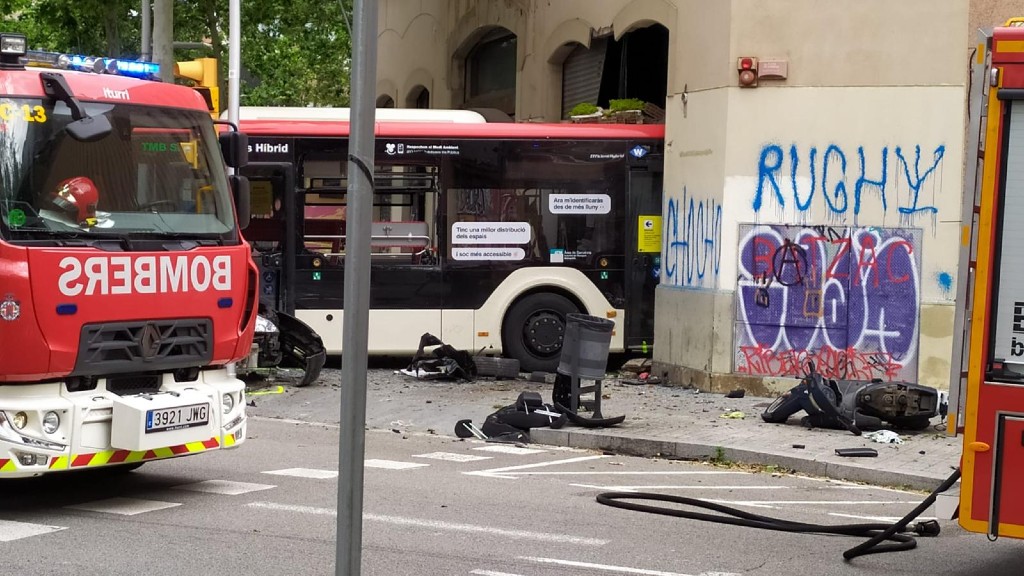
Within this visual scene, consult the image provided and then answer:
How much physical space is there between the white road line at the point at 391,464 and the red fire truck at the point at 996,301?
197 inches

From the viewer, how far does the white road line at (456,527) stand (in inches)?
296

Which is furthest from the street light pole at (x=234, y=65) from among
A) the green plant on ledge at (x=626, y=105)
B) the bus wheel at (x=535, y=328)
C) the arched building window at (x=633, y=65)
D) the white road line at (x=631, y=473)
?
the white road line at (x=631, y=473)

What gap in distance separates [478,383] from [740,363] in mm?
3093

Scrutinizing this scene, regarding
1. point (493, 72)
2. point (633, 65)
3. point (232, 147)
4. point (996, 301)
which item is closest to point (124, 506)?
point (232, 147)

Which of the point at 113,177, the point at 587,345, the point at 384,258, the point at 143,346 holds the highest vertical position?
the point at 113,177

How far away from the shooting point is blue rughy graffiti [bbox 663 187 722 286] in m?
14.9

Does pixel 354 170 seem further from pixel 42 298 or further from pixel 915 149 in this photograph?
pixel 915 149

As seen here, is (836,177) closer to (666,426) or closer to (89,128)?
(666,426)

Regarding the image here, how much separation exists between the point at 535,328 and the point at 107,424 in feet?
29.3

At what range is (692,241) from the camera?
50.4 ft

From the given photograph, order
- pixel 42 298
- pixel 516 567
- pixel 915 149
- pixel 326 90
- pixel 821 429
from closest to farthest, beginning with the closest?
pixel 516 567, pixel 42 298, pixel 821 429, pixel 915 149, pixel 326 90

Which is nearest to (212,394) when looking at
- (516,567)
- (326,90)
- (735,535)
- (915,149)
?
(516,567)

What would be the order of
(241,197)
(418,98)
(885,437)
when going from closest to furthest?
(241,197) < (885,437) < (418,98)

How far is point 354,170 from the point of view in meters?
3.81
